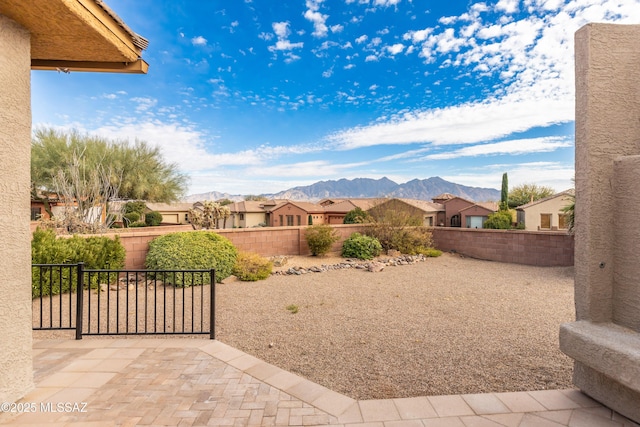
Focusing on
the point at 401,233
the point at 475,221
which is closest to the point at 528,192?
the point at 475,221

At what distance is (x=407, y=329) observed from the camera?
16.4 ft

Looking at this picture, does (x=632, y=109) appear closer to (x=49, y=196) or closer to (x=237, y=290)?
(x=237, y=290)

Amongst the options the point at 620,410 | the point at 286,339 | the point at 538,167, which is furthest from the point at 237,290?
the point at 538,167

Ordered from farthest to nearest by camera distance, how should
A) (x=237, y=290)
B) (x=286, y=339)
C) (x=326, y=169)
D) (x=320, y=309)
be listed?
(x=326, y=169)
(x=237, y=290)
(x=320, y=309)
(x=286, y=339)

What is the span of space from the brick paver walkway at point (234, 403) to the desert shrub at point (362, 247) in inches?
353

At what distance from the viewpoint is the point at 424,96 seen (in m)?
19.7

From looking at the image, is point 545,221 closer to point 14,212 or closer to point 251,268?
point 251,268

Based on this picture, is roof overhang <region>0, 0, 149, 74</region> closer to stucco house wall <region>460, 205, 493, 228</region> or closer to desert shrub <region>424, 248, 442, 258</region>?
desert shrub <region>424, 248, 442, 258</region>

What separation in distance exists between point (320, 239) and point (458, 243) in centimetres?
644

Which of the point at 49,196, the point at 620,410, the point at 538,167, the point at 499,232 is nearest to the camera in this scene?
the point at 620,410

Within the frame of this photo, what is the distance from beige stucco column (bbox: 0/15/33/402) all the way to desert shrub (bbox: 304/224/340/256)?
9.89 m

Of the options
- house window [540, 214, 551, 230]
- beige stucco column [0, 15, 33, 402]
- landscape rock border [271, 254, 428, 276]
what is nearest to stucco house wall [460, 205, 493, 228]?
house window [540, 214, 551, 230]

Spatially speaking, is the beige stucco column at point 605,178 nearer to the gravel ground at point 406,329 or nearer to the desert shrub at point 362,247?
the gravel ground at point 406,329

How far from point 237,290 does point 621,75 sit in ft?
25.5
